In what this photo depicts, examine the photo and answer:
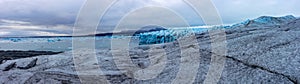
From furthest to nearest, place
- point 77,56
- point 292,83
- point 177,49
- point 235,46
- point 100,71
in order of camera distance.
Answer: point 77,56 < point 177,49 < point 100,71 < point 235,46 < point 292,83

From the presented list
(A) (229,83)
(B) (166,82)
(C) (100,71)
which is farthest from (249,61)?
(C) (100,71)

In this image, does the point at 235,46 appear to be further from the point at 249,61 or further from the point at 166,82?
the point at 166,82

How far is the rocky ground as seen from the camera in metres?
9.75

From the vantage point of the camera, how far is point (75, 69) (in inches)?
499

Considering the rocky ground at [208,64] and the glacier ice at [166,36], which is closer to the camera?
the rocky ground at [208,64]

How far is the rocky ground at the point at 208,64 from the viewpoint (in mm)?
9750

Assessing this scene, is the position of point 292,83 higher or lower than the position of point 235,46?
lower

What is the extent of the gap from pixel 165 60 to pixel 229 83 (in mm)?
3160

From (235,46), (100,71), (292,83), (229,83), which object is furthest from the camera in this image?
(100,71)

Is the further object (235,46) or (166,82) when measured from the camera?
(235,46)

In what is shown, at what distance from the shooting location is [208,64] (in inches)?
431

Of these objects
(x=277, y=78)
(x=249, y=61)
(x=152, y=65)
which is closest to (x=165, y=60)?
(x=152, y=65)

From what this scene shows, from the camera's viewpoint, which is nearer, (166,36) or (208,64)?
(208,64)

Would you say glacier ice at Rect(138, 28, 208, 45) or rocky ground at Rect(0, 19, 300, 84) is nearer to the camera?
rocky ground at Rect(0, 19, 300, 84)
